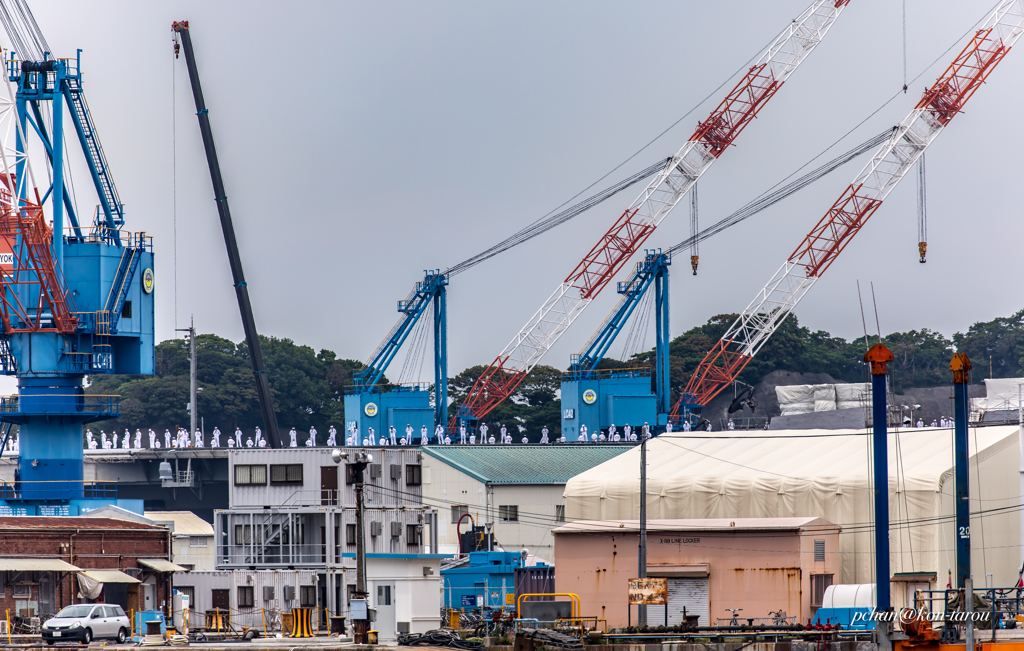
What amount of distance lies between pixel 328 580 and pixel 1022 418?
34480 millimetres

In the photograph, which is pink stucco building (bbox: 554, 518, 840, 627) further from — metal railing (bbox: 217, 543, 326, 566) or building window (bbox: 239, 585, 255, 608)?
building window (bbox: 239, 585, 255, 608)

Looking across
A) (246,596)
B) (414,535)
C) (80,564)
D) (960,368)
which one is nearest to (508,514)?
(414,535)

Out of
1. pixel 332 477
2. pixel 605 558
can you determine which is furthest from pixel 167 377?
pixel 605 558

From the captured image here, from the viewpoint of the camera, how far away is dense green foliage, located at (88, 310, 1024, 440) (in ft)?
549

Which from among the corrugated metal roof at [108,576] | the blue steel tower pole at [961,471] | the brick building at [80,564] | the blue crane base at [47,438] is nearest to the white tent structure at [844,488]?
the blue steel tower pole at [961,471]

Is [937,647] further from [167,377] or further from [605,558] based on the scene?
[167,377]

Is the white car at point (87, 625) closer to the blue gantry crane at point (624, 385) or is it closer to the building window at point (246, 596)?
the building window at point (246, 596)

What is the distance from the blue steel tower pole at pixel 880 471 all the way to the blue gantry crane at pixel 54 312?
4221 cm

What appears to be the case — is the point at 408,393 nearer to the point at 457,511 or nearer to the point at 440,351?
the point at 440,351

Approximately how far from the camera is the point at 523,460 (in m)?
98.9

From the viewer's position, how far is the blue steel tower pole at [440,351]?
13338cm

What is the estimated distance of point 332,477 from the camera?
234 feet

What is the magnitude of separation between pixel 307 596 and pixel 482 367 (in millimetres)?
103428

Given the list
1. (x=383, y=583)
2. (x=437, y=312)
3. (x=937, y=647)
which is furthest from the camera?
(x=437, y=312)
